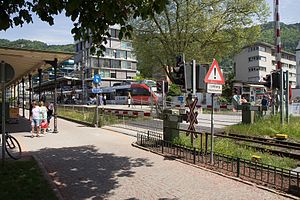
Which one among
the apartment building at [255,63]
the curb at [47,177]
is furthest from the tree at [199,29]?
the apartment building at [255,63]

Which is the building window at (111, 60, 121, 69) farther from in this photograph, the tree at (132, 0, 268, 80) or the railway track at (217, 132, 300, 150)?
the railway track at (217, 132, 300, 150)

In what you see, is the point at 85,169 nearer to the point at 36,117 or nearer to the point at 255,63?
the point at 36,117

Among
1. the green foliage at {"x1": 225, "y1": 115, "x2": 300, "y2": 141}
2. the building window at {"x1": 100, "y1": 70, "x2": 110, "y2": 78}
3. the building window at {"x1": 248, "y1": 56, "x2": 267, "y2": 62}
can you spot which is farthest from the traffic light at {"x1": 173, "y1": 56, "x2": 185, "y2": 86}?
the building window at {"x1": 248, "y1": 56, "x2": 267, "y2": 62}

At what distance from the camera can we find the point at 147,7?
644 cm

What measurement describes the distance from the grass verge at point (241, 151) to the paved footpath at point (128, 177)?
1571 mm

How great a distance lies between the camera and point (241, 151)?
10.3 metres

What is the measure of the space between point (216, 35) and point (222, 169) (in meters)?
24.1

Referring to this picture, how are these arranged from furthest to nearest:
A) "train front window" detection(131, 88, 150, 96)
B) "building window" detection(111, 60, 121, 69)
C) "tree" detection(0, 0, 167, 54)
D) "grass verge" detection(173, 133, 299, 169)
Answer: "building window" detection(111, 60, 121, 69)
"train front window" detection(131, 88, 150, 96)
"grass verge" detection(173, 133, 299, 169)
"tree" detection(0, 0, 167, 54)

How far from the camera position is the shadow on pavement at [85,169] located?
6625 millimetres

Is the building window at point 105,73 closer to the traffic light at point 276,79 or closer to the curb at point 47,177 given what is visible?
the traffic light at point 276,79

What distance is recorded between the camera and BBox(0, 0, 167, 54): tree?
602 centimetres

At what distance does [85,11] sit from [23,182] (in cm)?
380

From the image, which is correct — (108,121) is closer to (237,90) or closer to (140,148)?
(140,148)

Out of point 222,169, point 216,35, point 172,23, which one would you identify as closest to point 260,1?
point 216,35
